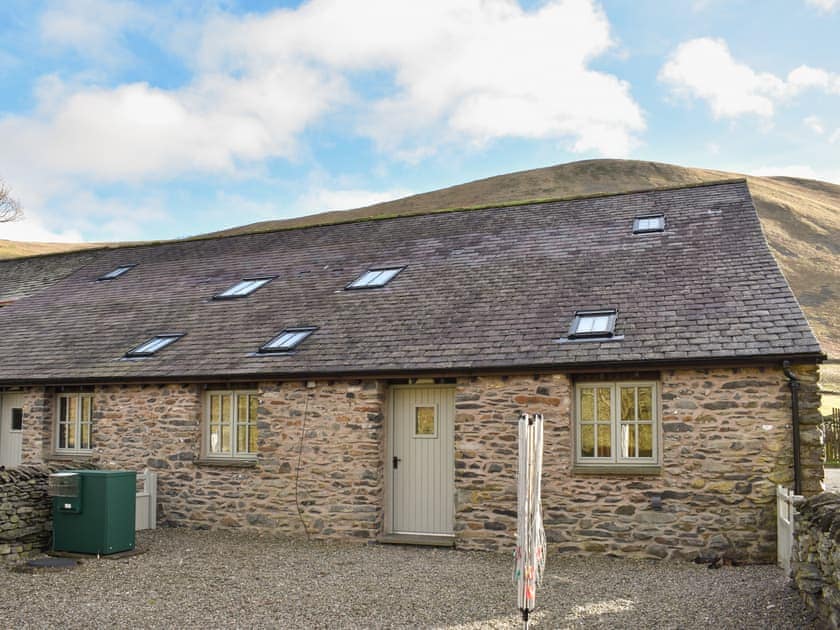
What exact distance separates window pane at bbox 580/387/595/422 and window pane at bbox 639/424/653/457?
2.18 ft

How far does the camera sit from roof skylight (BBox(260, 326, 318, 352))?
13156mm

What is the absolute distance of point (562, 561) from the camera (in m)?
10.3

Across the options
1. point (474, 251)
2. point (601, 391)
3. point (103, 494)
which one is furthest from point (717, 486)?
point (103, 494)

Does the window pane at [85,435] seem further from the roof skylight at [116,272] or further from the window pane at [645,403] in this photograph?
the window pane at [645,403]

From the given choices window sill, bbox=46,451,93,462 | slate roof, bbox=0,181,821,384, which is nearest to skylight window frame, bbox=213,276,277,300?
slate roof, bbox=0,181,821,384

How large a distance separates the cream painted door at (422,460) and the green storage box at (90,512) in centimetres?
374

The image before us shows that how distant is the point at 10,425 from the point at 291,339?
19.8 ft

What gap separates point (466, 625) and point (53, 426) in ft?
33.3

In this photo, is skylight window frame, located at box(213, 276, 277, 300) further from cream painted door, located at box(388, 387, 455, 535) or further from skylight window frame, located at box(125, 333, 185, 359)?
cream painted door, located at box(388, 387, 455, 535)

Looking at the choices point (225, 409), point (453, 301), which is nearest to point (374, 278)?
point (453, 301)

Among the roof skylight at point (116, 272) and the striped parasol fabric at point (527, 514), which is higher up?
the roof skylight at point (116, 272)

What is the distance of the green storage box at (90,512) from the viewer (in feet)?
34.9

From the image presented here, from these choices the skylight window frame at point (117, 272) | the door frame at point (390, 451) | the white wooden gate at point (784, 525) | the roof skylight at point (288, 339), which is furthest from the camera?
the skylight window frame at point (117, 272)

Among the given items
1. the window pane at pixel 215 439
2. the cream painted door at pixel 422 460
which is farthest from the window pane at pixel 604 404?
the window pane at pixel 215 439
